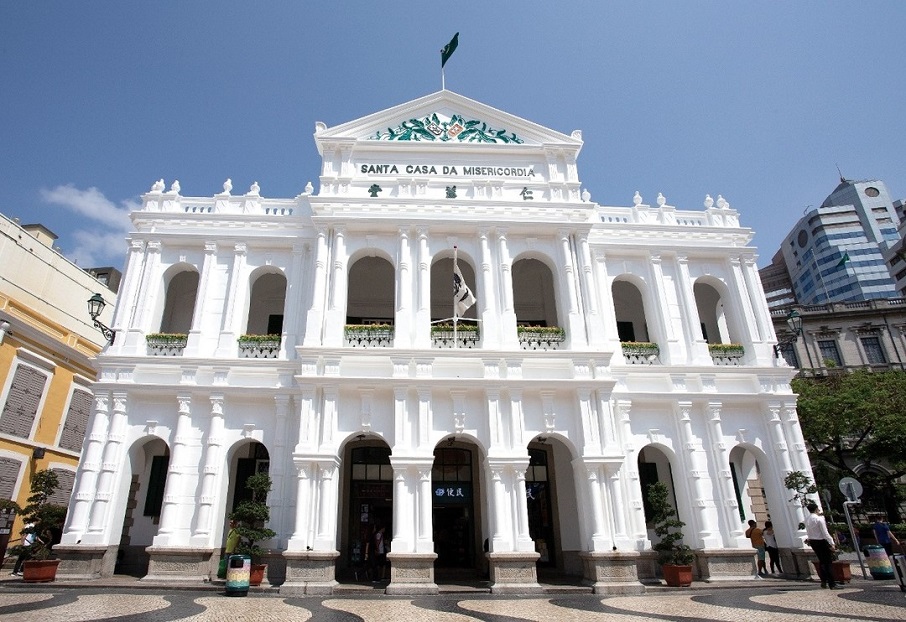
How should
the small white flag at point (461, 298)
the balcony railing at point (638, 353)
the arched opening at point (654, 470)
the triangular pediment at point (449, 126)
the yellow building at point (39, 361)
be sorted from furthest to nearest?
the triangular pediment at point (449, 126)
the yellow building at point (39, 361)
the arched opening at point (654, 470)
the balcony railing at point (638, 353)
the small white flag at point (461, 298)

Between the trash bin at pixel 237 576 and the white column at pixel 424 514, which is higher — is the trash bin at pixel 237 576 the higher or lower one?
the lower one

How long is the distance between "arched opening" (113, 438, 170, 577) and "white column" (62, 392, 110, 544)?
35.4 inches

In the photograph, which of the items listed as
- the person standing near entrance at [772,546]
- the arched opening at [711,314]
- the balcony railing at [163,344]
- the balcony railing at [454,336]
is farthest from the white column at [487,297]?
the person standing near entrance at [772,546]

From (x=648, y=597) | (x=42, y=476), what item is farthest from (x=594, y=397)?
(x=42, y=476)

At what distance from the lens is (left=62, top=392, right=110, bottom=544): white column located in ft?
49.0

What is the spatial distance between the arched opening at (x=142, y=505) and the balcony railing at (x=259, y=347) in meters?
4.05

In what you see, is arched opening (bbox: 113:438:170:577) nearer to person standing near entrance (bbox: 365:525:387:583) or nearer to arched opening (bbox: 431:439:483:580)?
person standing near entrance (bbox: 365:525:387:583)

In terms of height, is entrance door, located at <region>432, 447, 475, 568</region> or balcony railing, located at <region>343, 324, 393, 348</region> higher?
balcony railing, located at <region>343, 324, 393, 348</region>

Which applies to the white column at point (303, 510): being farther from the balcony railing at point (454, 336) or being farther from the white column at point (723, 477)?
the white column at point (723, 477)

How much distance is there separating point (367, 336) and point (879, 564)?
15.1 m

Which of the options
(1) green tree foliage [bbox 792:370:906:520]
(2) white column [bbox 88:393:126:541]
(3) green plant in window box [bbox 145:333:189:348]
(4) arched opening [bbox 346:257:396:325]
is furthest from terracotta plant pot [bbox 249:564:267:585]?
(1) green tree foliage [bbox 792:370:906:520]

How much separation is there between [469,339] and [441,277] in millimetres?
4931

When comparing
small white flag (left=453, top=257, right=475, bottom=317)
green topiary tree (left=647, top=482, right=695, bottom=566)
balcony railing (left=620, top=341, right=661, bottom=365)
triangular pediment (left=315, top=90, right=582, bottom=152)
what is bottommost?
green topiary tree (left=647, top=482, right=695, bottom=566)

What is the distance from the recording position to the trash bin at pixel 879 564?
1400 centimetres
